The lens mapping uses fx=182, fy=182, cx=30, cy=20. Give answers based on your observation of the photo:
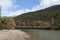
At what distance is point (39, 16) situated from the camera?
126 metres

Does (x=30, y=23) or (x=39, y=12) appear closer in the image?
(x=30, y=23)

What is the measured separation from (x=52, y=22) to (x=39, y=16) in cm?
2116

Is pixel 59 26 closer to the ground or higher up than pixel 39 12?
closer to the ground

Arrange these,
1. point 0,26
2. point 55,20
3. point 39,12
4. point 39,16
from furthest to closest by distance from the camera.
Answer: point 39,12 → point 39,16 → point 55,20 → point 0,26

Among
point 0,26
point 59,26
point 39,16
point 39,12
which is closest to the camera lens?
point 0,26

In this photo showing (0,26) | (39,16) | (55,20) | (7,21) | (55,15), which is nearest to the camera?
(0,26)

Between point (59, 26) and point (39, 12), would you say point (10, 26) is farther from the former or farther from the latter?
point (39, 12)

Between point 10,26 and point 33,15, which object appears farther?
point 33,15

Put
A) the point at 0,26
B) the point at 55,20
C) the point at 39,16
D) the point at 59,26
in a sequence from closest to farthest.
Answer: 1. the point at 0,26
2. the point at 59,26
3. the point at 55,20
4. the point at 39,16

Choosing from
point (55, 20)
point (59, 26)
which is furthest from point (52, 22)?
point (59, 26)

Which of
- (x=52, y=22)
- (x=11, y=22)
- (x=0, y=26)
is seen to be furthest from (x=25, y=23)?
(x=0, y=26)

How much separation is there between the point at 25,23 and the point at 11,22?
57877 mm

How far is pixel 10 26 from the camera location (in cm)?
4841

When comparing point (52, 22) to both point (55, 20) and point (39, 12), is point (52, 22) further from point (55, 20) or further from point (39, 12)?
point (39, 12)
